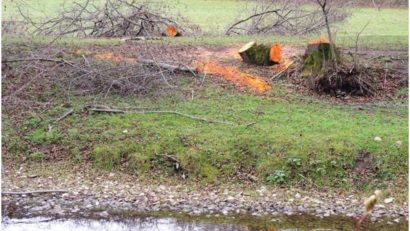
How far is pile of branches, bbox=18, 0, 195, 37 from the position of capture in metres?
14.8

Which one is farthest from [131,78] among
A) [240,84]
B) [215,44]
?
[215,44]

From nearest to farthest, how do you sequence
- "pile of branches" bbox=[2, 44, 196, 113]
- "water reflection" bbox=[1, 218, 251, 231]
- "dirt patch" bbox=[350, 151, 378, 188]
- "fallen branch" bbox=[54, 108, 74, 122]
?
"water reflection" bbox=[1, 218, 251, 231]
"dirt patch" bbox=[350, 151, 378, 188]
"fallen branch" bbox=[54, 108, 74, 122]
"pile of branches" bbox=[2, 44, 196, 113]

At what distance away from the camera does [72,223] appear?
6.73 metres

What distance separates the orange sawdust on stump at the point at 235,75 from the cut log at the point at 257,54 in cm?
49

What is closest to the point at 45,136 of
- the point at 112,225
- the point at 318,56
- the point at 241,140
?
the point at 112,225

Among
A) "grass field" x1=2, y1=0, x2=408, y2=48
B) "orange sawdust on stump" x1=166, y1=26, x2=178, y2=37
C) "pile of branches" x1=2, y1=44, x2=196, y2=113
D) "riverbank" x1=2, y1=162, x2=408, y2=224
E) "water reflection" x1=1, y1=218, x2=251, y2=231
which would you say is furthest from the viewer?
"orange sawdust on stump" x1=166, y1=26, x2=178, y2=37

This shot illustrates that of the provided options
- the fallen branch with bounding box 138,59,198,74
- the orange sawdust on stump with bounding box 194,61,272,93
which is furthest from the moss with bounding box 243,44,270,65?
the fallen branch with bounding box 138,59,198,74

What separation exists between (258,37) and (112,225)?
9.80m

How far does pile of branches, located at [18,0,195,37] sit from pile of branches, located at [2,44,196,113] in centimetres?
370

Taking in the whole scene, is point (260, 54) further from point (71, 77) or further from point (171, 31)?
point (171, 31)

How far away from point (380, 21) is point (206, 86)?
13377 mm

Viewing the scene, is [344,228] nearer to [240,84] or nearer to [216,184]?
[216,184]

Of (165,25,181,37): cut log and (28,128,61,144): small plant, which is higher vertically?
(165,25,181,37): cut log

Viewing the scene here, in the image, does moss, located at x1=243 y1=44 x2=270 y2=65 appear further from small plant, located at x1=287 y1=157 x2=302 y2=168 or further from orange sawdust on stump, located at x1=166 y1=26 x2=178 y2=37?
small plant, located at x1=287 y1=157 x2=302 y2=168
